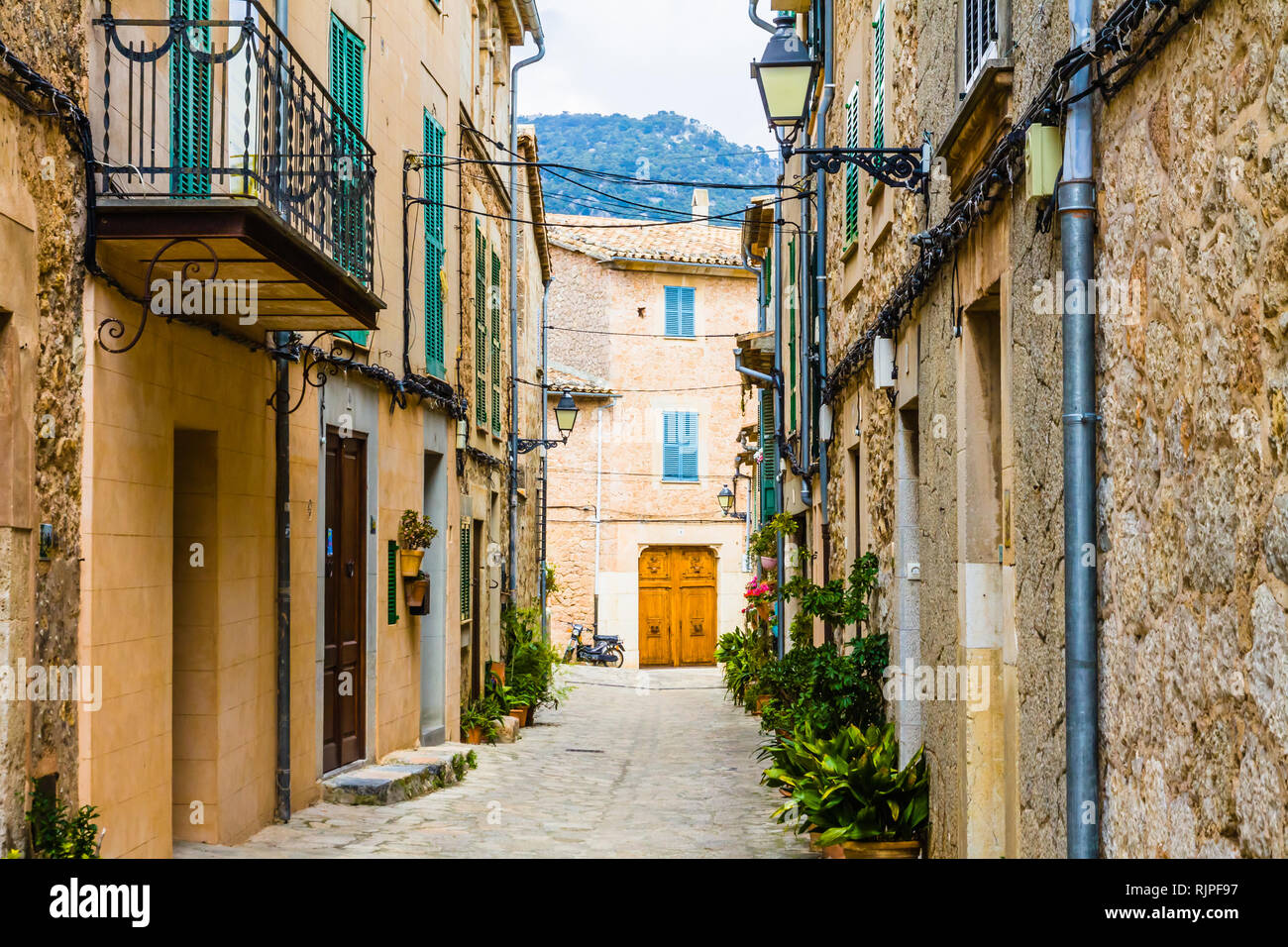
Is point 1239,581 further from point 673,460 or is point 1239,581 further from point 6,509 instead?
point 673,460

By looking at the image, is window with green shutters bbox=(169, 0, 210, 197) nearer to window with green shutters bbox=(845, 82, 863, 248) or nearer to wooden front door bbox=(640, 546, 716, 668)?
window with green shutters bbox=(845, 82, 863, 248)

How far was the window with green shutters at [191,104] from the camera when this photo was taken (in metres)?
7.05

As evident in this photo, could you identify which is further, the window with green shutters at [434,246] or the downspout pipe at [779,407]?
the downspout pipe at [779,407]

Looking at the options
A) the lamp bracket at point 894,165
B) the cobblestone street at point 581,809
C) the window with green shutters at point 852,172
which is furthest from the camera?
the window with green shutters at point 852,172

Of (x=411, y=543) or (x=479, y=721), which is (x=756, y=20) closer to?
(x=411, y=543)

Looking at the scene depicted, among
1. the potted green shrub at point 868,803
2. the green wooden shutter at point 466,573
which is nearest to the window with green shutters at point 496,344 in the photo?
the green wooden shutter at point 466,573

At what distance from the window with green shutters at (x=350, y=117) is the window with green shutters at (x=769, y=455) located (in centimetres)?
1104

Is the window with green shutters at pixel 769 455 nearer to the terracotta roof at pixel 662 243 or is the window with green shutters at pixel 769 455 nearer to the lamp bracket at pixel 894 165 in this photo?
the terracotta roof at pixel 662 243

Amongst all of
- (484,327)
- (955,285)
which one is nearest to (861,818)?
(955,285)

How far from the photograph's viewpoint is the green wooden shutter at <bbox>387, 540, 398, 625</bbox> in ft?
39.7

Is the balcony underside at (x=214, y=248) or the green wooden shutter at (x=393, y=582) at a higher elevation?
the balcony underside at (x=214, y=248)

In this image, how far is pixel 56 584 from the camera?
230 inches

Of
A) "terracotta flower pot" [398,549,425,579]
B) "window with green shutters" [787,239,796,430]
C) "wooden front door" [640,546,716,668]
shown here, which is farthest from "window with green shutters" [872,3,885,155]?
"wooden front door" [640,546,716,668]
